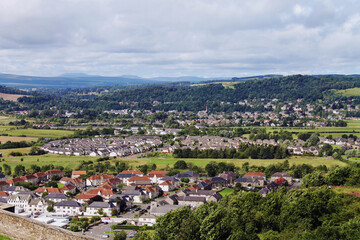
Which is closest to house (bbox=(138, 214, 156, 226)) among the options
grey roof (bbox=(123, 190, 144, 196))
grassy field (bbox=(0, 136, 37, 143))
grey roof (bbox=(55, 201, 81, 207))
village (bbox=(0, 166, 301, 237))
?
village (bbox=(0, 166, 301, 237))

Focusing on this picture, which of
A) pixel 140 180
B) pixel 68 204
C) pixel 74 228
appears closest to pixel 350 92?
pixel 140 180

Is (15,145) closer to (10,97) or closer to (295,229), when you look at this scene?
(295,229)

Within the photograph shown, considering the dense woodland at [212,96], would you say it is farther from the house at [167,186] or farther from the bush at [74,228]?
the bush at [74,228]

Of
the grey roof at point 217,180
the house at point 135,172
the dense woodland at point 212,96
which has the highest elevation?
the dense woodland at point 212,96

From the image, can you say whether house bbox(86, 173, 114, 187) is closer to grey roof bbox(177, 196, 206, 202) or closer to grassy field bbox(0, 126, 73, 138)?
grey roof bbox(177, 196, 206, 202)

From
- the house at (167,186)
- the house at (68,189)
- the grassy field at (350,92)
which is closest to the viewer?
the house at (68,189)

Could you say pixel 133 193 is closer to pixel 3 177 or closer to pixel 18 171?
pixel 3 177

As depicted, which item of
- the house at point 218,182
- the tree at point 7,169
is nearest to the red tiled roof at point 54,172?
the tree at point 7,169
